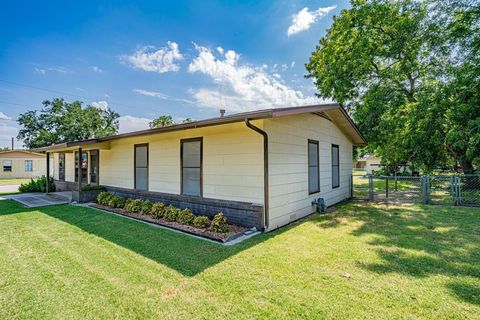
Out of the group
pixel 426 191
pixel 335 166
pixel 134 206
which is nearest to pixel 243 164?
pixel 134 206

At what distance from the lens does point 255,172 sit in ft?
17.3

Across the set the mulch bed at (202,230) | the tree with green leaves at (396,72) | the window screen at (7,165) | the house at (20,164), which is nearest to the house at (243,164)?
the mulch bed at (202,230)

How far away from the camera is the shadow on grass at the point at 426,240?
10.8 feet

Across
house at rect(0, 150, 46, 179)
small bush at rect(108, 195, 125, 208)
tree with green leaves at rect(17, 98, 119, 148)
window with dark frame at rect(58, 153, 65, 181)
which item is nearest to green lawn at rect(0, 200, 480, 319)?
small bush at rect(108, 195, 125, 208)

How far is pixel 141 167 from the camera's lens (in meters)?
8.35

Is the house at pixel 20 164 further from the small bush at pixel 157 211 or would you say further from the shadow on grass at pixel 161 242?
the small bush at pixel 157 211

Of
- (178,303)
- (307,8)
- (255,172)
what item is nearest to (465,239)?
(255,172)

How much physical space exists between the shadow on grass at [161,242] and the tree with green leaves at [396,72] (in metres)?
9.31

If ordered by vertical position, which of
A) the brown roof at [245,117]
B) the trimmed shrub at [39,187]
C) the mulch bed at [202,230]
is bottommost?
the mulch bed at [202,230]

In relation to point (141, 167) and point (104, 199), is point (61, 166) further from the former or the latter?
point (141, 167)

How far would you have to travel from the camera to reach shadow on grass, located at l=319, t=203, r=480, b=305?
3.29m

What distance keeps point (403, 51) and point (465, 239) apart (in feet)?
36.9

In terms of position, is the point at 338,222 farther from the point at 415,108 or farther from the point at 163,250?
the point at 415,108

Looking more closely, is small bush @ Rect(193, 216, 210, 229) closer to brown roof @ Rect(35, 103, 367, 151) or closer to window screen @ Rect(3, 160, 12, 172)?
brown roof @ Rect(35, 103, 367, 151)
